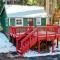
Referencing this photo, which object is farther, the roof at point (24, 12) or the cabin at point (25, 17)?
the roof at point (24, 12)

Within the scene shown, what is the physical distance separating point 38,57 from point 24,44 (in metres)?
2.17

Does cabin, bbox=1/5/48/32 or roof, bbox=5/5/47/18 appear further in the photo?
roof, bbox=5/5/47/18

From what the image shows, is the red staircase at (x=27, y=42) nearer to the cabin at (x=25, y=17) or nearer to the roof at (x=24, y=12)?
the cabin at (x=25, y=17)

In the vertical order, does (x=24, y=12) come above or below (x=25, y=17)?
above

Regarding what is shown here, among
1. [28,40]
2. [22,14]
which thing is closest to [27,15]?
[22,14]

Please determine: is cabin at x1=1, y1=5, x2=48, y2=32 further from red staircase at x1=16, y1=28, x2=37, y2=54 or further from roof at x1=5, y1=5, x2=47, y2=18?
red staircase at x1=16, y1=28, x2=37, y2=54

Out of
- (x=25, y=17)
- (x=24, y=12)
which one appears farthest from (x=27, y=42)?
(x=24, y=12)

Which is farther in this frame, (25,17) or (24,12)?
(24,12)

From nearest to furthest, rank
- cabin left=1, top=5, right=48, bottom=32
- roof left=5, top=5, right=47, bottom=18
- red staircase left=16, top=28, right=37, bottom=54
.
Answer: red staircase left=16, top=28, right=37, bottom=54 → cabin left=1, top=5, right=48, bottom=32 → roof left=5, top=5, right=47, bottom=18

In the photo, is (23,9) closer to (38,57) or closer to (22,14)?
(22,14)

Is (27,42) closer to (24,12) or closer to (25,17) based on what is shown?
(25,17)

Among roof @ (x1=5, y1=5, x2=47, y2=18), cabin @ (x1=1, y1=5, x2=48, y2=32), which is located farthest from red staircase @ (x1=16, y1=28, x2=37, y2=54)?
roof @ (x1=5, y1=5, x2=47, y2=18)

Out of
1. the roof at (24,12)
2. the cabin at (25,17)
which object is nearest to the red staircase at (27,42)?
the cabin at (25,17)

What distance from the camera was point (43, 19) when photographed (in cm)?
3584
